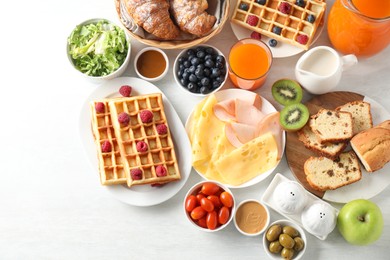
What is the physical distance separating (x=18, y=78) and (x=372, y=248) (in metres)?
1.86

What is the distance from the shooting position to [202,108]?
106 inches

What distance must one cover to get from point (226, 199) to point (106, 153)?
583 mm

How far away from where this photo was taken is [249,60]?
2701mm

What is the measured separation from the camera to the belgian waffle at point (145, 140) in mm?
2635

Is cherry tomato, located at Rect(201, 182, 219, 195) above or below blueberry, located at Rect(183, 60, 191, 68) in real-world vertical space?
→ below

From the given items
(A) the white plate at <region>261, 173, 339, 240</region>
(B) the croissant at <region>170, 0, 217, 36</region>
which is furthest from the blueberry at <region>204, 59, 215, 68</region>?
(A) the white plate at <region>261, 173, 339, 240</region>

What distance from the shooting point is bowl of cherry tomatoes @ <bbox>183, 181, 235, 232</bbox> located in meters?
2.58

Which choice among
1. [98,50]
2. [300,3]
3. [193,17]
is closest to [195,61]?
[193,17]

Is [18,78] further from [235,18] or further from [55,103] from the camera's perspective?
[235,18]

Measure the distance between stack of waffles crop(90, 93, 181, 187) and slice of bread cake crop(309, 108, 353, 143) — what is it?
26.1 inches

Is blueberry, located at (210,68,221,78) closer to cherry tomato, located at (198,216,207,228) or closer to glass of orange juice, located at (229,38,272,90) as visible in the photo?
glass of orange juice, located at (229,38,272,90)

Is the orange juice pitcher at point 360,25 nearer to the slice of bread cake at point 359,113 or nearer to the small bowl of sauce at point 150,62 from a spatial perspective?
the slice of bread cake at point 359,113

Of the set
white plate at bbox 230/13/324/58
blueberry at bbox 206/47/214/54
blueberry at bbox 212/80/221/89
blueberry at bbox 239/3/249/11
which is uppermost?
blueberry at bbox 239/3/249/11

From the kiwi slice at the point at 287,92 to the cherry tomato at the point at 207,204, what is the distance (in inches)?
22.6
